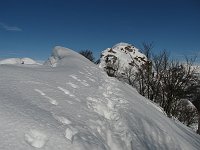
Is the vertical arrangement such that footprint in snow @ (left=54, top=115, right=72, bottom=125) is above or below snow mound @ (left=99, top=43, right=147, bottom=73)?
below

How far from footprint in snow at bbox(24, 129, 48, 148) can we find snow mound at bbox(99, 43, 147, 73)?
47.8m

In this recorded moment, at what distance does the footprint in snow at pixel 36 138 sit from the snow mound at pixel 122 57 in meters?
47.8

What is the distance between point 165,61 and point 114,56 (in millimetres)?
26089

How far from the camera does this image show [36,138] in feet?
12.3

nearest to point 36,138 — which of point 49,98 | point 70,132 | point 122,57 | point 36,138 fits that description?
point 36,138

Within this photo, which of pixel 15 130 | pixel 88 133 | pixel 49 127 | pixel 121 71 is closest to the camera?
pixel 15 130

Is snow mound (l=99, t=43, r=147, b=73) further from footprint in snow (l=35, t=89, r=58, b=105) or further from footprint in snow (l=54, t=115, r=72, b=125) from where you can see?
footprint in snow (l=54, t=115, r=72, b=125)

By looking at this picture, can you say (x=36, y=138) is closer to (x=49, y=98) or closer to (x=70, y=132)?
(x=70, y=132)

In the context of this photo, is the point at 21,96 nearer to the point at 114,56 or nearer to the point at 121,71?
the point at 121,71

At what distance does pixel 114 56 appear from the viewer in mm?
56656

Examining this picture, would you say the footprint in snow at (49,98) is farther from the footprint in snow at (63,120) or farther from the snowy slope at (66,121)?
the footprint in snow at (63,120)

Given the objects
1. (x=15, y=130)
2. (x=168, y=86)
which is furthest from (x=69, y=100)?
(x=168, y=86)

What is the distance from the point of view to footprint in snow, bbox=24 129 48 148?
359 centimetres

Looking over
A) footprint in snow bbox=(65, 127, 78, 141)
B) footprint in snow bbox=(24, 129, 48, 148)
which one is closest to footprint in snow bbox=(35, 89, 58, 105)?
footprint in snow bbox=(65, 127, 78, 141)
